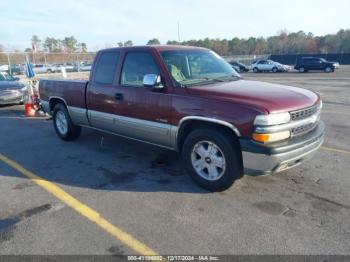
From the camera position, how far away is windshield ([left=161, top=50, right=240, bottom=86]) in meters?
4.76

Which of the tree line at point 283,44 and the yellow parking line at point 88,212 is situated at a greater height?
the tree line at point 283,44

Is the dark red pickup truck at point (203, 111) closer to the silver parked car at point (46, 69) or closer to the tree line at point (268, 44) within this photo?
the silver parked car at point (46, 69)

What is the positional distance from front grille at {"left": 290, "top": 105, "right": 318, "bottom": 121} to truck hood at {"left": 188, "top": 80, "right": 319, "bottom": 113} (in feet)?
0.16

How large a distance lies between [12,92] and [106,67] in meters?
8.32

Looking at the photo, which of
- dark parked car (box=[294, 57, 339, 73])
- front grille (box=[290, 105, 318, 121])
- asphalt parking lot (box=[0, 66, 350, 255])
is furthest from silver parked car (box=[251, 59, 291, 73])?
front grille (box=[290, 105, 318, 121])

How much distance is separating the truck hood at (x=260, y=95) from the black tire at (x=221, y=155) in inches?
18.7

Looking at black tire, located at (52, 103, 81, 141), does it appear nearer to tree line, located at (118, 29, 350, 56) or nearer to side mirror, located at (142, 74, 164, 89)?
side mirror, located at (142, 74, 164, 89)

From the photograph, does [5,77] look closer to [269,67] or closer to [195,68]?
[195,68]

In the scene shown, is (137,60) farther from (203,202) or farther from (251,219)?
(251,219)

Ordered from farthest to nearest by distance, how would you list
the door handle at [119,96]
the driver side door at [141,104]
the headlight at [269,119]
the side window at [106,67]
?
the side window at [106,67]
the door handle at [119,96]
the driver side door at [141,104]
the headlight at [269,119]

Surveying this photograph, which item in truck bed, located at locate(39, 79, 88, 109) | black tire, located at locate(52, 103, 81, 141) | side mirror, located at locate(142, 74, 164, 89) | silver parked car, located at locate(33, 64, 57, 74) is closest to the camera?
side mirror, located at locate(142, 74, 164, 89)

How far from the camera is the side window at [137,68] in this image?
16.3 feet

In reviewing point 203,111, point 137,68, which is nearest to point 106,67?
point 137,68

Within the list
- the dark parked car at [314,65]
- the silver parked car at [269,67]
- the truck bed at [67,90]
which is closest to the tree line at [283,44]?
the silver parked car at [269,67]
